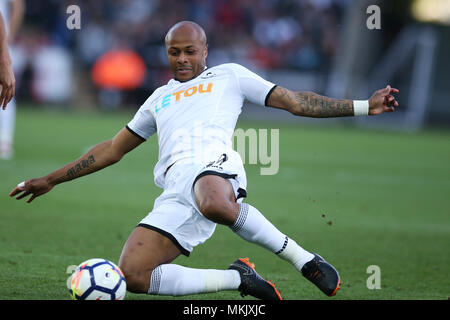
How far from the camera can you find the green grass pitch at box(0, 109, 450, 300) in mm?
5020

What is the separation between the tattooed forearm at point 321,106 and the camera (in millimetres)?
4434

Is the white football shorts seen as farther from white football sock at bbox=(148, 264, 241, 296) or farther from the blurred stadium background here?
the blurred stadium background

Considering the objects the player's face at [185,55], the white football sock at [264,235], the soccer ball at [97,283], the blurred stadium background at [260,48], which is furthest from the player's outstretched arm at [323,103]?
the blurred stadium background at [260,48]

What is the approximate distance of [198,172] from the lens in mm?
4438

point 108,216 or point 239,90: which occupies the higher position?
point 239,90

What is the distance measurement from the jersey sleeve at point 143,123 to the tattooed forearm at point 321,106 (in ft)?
3.24

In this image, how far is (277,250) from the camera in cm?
430

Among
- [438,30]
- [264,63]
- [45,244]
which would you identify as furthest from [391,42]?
[45,244]

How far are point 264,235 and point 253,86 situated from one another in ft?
3.22

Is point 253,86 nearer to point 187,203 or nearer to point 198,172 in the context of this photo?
point 198,172

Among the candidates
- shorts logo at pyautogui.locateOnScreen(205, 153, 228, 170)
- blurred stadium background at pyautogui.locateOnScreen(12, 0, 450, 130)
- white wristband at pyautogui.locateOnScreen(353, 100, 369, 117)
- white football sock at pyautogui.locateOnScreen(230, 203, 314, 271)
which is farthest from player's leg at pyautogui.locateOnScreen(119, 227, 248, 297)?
blurred stadium background at pyautogui.locateOnScreen(12, 0, 450, 130)

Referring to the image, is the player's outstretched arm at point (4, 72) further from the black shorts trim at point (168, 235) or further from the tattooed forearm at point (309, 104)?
the tattooed forearm at point (309, 104)
